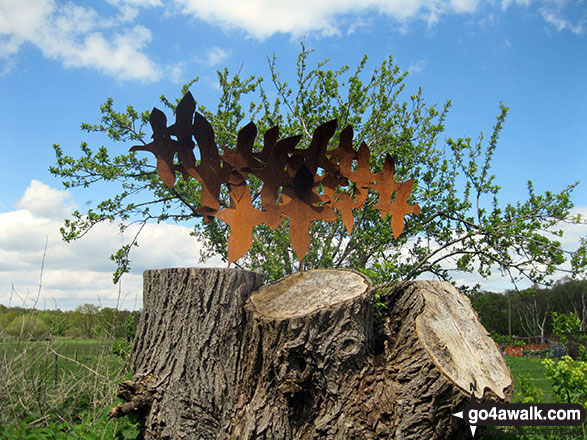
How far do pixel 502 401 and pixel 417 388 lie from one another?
1.70ft

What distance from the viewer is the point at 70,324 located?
19.6ft

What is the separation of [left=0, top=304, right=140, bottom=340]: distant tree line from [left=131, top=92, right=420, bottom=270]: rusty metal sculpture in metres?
1.70

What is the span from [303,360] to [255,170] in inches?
63.8

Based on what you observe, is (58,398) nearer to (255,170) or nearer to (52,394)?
(52,394)

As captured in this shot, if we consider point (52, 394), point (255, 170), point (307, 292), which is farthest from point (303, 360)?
point (52, 394)

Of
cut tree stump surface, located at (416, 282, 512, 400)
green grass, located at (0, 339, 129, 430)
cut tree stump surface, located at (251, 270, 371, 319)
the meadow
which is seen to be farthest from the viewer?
green grass, located at (0, 339, 129, 430)

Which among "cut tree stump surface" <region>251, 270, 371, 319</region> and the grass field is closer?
"cut tree stump surface" <region>251, 270, 371, 319</region>

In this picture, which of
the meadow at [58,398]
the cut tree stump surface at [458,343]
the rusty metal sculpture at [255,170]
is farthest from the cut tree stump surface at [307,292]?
the meadow at [58,398]

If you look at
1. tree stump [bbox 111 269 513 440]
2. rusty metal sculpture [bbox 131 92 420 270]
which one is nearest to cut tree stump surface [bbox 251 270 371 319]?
tree stump [bbox 111 269 513 440]

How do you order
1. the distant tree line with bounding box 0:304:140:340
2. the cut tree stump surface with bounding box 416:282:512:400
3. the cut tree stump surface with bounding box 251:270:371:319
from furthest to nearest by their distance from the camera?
the distant tree line with bounding box 0:304:140:340, the cut tree stump surface with bounding box 251:270:371:319, the cut tree stump surface with bounding box 416:282:512:400

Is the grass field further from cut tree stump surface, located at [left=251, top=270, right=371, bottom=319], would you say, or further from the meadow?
cut tree stump surface, located at [left=251, top=270, right=371, bottom=319]

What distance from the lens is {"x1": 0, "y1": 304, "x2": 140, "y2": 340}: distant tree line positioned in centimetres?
466

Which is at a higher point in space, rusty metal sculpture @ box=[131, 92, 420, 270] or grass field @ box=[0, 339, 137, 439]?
rusty metal sculpture @ box=[131, 92, 420, 270]

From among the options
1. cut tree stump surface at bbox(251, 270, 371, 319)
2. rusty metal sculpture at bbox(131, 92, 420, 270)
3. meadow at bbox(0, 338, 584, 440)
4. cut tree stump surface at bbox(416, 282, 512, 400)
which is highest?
rusty metal sculpture at bbox(131, 92, 420, 270)
